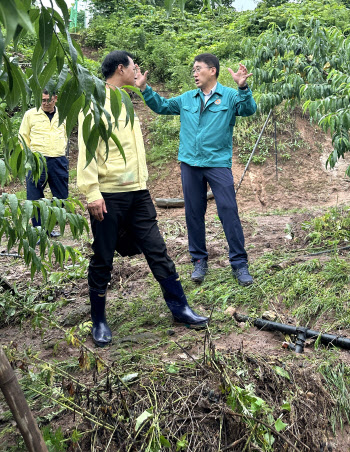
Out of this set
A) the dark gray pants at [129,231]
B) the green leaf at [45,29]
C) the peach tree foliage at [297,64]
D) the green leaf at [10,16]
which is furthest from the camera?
the peach tree foliage at [297,64]

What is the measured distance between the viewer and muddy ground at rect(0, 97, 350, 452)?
10.5 ft

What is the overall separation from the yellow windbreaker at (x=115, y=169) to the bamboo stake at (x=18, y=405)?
5.72ft

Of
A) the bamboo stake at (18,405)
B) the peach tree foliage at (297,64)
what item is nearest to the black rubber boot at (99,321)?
the bamboo stake at (18,405)

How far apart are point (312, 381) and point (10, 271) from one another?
355 cm

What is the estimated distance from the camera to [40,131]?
5.71 metres

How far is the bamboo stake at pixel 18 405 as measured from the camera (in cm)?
141

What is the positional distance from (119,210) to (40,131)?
3.00 meters

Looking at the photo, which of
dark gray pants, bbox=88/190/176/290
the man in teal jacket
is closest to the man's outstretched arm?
the man in teal jacket

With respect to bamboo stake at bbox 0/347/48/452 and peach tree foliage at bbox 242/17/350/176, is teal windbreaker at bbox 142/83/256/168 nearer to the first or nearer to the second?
peach tree foliage at bbox 242/17/350/176

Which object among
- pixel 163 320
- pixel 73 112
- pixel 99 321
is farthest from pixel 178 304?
pixel 73 112

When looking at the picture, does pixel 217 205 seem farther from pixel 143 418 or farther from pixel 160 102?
pixel 143 418

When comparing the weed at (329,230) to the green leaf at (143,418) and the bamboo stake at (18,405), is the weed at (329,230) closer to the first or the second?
the green leaf at (143,418)

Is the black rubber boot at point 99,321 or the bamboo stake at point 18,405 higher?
the bamboo stake at point 18,405

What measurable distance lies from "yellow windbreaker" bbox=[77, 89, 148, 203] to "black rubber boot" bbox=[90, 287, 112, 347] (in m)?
0.68
